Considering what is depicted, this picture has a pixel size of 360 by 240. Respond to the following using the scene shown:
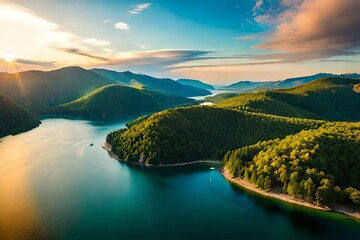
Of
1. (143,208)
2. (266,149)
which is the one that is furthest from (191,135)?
(143,208)

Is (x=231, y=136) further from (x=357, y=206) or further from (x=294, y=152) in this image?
(x=357, y=206)

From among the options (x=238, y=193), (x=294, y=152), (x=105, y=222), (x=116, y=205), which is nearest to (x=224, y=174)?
(x=238, y=193)

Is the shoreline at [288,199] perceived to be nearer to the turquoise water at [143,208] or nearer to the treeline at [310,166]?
the treeline at [310,166]

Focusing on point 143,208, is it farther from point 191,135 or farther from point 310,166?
point 191,135

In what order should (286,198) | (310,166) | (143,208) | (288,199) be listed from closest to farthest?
(143,208) → (288,199) → (286,198) → (310,166)


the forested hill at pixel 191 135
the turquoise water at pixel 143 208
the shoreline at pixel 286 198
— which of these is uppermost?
the forested hill at pixel 191 135

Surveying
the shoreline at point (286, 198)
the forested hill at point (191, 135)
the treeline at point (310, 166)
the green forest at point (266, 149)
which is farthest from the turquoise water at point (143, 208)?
the forested hill at point (191, 135)
